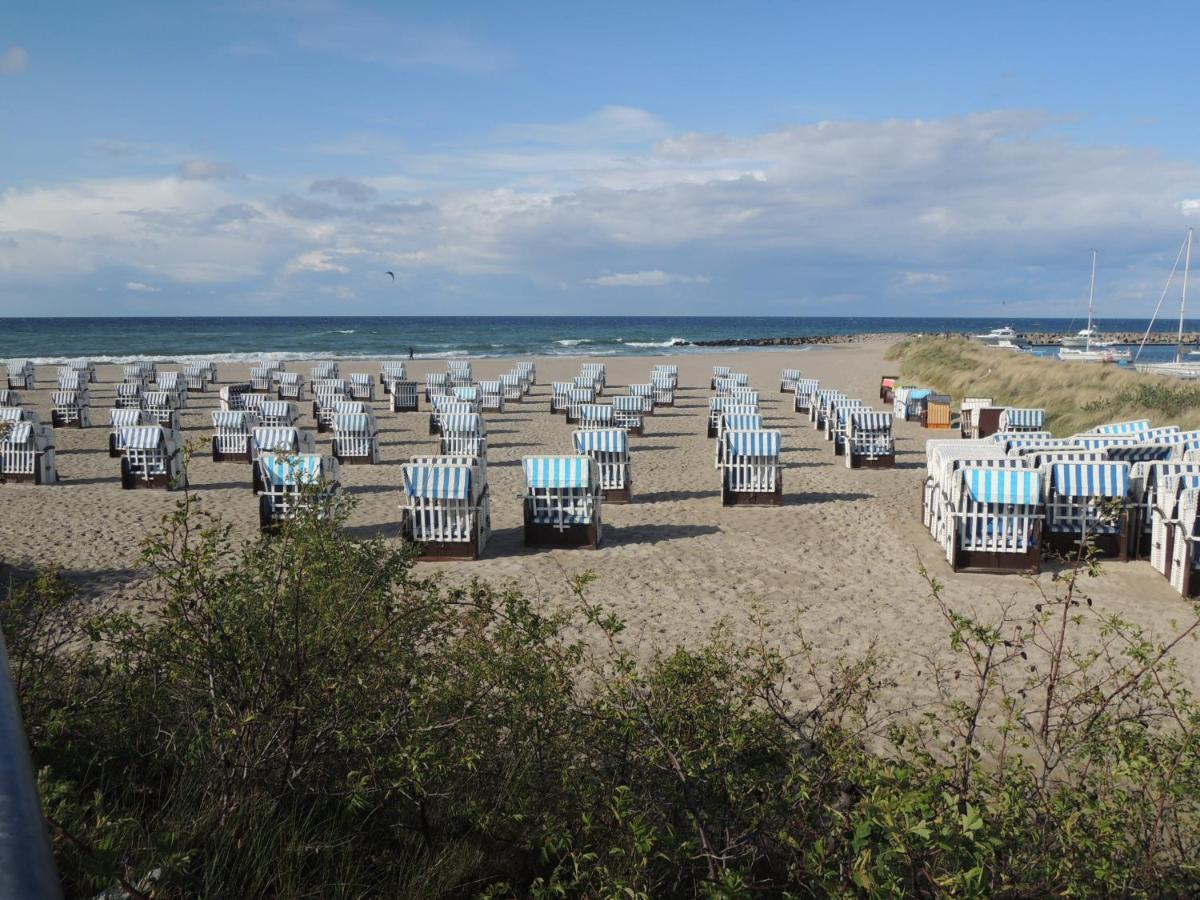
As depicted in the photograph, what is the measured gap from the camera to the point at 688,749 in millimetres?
Answer: 3621

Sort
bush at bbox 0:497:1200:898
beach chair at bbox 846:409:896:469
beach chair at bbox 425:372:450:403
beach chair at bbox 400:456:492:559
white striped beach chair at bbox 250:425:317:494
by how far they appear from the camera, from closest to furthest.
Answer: bush at bbox 0:497:1200:898 < beach chair at bbox 400:456:492:559 < white striped beach chair at bbox 250:425:317:494 < beach chair at bbox 846:409:896:469 < beach chair at bbox 425:372:450:403

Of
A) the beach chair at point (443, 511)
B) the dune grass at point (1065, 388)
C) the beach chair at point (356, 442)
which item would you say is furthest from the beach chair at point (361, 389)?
the dune grass at point (1065, 388)

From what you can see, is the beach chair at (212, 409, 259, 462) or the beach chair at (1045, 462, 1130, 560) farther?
the beach chair at (212, 409, 259, 462)

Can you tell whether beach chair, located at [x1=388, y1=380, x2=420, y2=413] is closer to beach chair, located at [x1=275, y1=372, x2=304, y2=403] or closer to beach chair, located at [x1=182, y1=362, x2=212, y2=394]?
beach chair, located at [x1=275, y1=372, x2=304, y2=403]

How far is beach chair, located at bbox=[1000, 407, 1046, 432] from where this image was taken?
61.9 ft

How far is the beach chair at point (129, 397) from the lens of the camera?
968 inches

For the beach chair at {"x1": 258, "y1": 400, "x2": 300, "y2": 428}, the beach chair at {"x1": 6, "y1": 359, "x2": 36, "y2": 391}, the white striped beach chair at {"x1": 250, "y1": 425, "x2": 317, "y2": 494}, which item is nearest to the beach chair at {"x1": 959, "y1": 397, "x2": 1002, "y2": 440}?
the white striped beach chair at {"x1": 250, "y1": 425, "x2": 317, "y2": 494}

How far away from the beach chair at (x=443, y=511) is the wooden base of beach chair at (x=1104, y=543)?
6.66m

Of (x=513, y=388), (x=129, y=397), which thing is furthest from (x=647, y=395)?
(x=129, y=397)

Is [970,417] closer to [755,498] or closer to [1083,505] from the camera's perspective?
[755,498]

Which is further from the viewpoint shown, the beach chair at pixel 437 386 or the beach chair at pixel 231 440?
the beach chair at pixel 437 386

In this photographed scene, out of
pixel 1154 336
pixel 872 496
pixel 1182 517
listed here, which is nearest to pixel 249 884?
pixel 1182 517

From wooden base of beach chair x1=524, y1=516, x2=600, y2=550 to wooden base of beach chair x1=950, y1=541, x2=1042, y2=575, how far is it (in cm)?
416

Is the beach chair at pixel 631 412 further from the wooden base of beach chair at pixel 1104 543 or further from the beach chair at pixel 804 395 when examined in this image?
the wooden base of beach chair at pixel 1104 543
